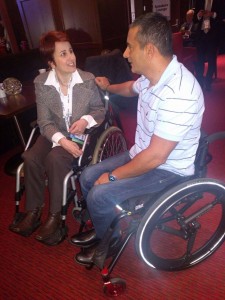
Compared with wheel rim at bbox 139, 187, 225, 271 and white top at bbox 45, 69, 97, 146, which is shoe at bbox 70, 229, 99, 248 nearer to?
wheel rim at bbox 139, 187, 225, 271

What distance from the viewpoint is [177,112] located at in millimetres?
1088

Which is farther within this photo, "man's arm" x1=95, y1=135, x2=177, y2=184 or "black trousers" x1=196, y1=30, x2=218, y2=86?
"black trousers" x1=196, y1=30, x2=218, y2=86

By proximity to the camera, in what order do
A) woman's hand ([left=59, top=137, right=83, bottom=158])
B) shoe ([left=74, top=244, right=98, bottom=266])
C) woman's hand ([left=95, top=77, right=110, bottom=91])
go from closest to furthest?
1. shoe ([left=74, top=244, right=98, bottom=266])
2. woman's hand ([left=59, top=137, right=83, bottom=158])
3. woman's hand ([left=95, top=77, right=110, bottom=91])

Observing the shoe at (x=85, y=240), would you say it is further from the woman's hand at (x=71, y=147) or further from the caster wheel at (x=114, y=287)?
the woman's hand at (x=71, y=147)

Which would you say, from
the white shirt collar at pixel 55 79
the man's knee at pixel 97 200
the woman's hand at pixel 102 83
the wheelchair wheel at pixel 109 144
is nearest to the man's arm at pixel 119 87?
the woman's hand at pixel 102 83

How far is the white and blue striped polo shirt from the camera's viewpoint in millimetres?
1094

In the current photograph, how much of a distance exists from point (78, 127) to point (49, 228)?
0.78m

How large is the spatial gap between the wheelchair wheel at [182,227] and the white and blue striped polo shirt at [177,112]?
0.17m

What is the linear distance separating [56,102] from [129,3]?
219 inches

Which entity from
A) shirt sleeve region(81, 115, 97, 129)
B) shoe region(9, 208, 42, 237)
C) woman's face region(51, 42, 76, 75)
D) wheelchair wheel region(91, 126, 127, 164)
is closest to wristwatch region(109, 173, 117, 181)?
wheelchair wheel region(91, 126, 127, 164)

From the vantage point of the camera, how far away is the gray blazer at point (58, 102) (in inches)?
72.8

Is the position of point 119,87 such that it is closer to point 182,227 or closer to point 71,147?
point 71,147

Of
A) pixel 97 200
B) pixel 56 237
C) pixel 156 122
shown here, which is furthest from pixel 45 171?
pixel 156 122

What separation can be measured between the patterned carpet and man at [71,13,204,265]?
14.4 inches
